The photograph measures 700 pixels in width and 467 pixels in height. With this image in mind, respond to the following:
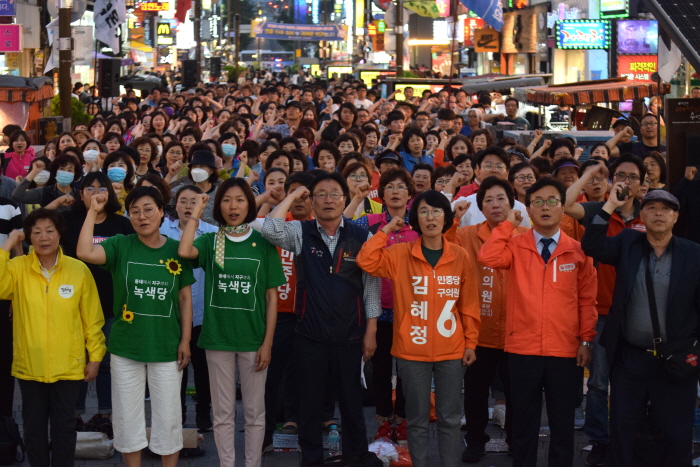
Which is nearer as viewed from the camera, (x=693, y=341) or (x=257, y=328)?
(x=693, y=341)

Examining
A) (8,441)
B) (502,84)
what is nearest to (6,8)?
(502,84)

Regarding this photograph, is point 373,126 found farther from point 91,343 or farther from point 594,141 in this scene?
A: point 91,343

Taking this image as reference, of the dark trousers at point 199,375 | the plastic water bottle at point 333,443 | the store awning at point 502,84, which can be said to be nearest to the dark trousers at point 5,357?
the dark trousers at point 199,375

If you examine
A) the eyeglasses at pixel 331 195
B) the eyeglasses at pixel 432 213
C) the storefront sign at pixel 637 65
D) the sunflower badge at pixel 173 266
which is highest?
the storefront sign at pixel 637 65

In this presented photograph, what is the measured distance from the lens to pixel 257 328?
5938 mm

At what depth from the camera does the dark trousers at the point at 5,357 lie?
252 inches

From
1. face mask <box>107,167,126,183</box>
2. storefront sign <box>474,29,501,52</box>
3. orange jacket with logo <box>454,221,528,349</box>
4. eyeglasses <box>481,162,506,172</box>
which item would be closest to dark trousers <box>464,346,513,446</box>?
orange jacket with logo <box>454,221,528,349</box>

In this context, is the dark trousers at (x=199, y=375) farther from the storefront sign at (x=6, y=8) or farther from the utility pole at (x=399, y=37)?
the utility pole at (x=399, y=37)

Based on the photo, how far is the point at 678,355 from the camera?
5.42 metres

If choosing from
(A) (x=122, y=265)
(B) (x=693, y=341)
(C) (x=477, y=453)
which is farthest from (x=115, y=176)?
(B) (x=693, y=341)

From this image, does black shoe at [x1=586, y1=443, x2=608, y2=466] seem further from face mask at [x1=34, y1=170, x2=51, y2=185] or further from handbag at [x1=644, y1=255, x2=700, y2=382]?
face mask at [x1=34, y1=170, x2=51, y2=185]

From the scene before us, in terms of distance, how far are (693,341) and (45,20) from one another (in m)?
32.6

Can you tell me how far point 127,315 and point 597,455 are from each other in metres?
3.15

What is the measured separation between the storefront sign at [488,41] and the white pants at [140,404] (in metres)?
41.1
